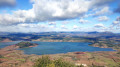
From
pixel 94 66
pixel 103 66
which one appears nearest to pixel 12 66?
pixel 94 66

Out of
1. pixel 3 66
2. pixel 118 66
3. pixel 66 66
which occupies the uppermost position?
pixel 66 66

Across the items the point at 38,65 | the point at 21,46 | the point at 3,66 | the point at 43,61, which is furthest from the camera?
the point at 21,46

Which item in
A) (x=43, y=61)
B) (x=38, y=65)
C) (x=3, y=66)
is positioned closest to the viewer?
(x=38, y=65)

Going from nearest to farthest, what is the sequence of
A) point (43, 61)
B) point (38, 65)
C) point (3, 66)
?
point (38, 65)
point (43, 61)
point (3, 66)

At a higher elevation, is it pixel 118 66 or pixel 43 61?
pixel 43 61

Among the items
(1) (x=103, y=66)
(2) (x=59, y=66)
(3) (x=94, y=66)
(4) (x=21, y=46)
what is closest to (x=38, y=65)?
(2) (x=59, y=66)

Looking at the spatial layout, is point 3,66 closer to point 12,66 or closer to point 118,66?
point 12,66

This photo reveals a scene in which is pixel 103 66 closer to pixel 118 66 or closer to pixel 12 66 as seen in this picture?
pixel 118 66

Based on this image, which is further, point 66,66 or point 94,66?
point 94,66

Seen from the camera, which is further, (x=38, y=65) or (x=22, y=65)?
(x=22, y=65)
